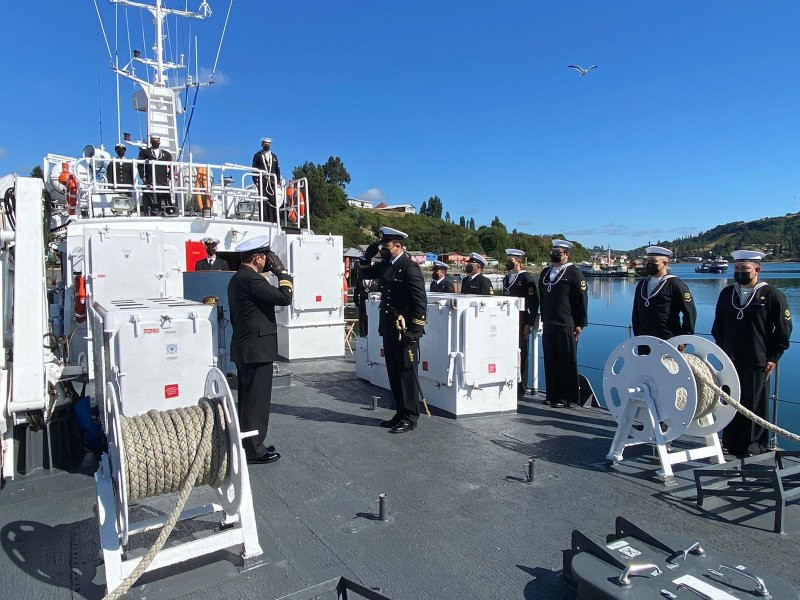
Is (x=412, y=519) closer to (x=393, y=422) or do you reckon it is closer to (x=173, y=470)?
(x=173, y=470)

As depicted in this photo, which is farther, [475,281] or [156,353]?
[475,281]

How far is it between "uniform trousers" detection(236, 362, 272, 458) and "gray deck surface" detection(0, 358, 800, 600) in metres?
0.32

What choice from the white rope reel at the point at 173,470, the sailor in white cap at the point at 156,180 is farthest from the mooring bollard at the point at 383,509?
the sailor in white cap at the point at 156,180

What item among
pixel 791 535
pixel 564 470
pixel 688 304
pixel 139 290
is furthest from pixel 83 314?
pixel 791 535

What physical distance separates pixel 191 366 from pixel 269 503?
3.57ft

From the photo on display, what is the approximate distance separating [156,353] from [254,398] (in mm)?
872

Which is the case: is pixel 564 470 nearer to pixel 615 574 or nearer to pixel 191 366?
pixel 615 574

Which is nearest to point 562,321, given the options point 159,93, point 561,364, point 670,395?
point 561,364

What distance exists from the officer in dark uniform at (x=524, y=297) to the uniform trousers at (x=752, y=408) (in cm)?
253

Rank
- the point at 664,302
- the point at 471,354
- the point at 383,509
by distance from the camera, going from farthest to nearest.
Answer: the point at 471,354
the point at 664,302
the point at 383,509

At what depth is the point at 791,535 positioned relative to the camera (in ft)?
10.2

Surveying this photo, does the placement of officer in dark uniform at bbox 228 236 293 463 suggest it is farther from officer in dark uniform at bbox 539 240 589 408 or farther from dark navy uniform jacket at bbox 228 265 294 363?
officer in dark uniform at bbox 539 240 589 408

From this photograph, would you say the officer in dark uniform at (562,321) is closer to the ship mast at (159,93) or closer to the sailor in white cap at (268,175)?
the sailor in white cap at (268,175)

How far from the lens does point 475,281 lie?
7.50 meters
